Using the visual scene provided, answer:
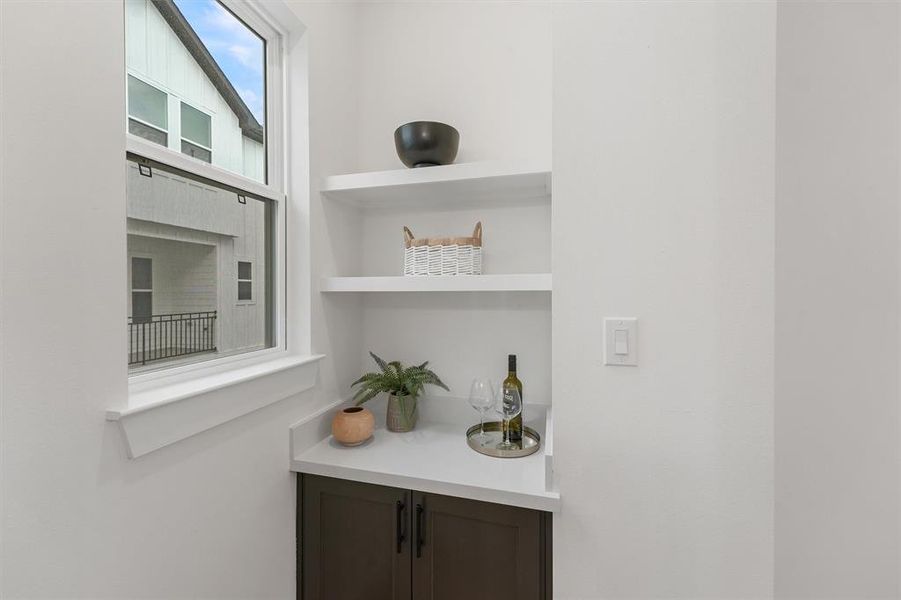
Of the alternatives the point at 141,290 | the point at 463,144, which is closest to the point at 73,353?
the point at 141,290

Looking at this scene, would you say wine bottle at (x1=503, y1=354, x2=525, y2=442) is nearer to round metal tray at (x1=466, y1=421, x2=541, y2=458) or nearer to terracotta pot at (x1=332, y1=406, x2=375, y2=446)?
round metal tray at (x1=466, y1=421, x2=541, y2=458)

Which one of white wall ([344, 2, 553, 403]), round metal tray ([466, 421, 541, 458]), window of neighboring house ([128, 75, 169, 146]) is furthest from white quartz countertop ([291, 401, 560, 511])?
window of neighboring house ([128, 75, 169, 146])

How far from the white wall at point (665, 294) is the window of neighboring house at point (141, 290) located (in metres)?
0.98

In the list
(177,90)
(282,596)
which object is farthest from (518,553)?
(177,90)

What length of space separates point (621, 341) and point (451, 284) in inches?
21.4

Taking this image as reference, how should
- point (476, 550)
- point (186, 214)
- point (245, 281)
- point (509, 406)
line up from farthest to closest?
1. point (509, 406)
2. point (245, 281)
3. point (476, 550)
4. point (186, 214)

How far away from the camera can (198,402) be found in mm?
961

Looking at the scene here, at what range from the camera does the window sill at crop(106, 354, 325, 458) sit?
84cm

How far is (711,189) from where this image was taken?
950 mm

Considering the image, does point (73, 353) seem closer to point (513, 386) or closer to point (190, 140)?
point (190, 140)

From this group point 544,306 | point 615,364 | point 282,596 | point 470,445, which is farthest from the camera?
point 544,306

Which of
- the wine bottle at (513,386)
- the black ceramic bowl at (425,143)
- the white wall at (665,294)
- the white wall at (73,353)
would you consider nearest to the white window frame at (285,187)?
the black ceramic bowl at (425,143)

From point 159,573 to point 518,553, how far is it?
2.81 ft

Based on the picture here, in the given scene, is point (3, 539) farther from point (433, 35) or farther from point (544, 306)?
point (433, 35)
